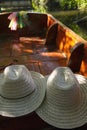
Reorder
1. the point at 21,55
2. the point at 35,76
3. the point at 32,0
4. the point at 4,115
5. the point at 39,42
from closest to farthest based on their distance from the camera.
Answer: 1. the point at 4,115
2. the point at 35,76
3. the point at 21,55
4. the point at 39,42
5. the point at 32,0

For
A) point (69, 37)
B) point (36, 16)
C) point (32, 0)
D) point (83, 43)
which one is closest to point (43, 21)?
point (36, 16)

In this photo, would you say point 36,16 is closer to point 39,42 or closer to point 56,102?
point 39,42

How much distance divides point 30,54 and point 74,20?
25.8 feet

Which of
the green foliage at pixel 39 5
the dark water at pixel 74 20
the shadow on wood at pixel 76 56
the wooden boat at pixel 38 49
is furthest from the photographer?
the green foliage at pixel 39 5

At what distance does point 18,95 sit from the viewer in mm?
1816

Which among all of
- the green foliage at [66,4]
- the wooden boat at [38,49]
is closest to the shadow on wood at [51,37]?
the wooden boat at [38,49]

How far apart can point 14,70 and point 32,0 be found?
13403 mm

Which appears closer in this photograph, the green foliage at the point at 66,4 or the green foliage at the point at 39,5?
the green foliage at the point at 66,4

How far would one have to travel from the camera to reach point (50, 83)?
1.84 m

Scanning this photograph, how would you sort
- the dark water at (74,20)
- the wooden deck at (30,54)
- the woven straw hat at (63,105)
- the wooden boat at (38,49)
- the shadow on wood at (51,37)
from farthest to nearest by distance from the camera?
the dark water at (74,20)
the shadow on wood at (51,37)
the wooden deck at (30,54)
the wooden boat at (38,49)
the woven straw hat at (63,105)

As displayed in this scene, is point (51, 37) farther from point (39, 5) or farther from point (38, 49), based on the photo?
point (39, 5)

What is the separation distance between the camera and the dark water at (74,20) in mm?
9719

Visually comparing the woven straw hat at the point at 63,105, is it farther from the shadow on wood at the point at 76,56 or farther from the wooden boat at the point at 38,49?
the shadow on wood at the point at 76,56

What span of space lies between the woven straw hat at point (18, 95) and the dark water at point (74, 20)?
7.37 meters
